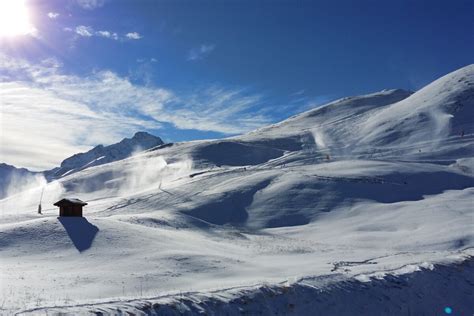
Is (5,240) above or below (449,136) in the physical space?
below

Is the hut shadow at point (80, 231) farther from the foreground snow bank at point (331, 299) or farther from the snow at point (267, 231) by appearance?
the foreground snow bank at point (331, 299)

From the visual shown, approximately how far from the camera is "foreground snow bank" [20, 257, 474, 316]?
611 inches

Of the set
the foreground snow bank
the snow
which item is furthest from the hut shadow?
the foreground snow bank

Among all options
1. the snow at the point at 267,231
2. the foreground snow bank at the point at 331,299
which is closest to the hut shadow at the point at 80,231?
the snow at the point at 267,231

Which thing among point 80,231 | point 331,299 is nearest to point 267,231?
point 80,231

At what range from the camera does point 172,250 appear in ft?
100

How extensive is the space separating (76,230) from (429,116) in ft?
335

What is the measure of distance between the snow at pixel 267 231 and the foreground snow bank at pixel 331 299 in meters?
0.07

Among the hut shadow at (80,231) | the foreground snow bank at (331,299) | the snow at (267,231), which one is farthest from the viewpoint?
the hut shadow at (80,231)

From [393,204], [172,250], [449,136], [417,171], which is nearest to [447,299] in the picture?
[172,250]

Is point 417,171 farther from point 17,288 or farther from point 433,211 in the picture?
point 17,288

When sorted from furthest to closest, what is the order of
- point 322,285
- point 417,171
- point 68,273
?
point 417,171, point 68,273, point 322,285

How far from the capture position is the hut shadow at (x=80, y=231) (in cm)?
3144

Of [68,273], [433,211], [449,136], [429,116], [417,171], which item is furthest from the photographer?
[429,116]
